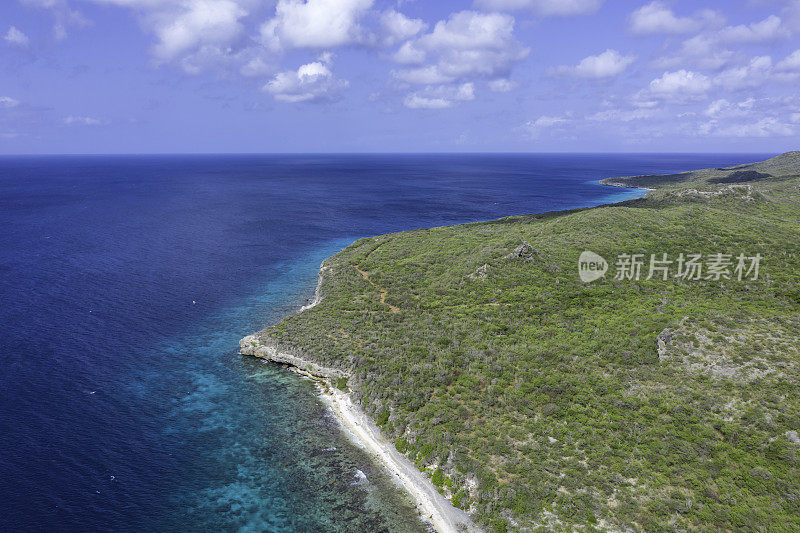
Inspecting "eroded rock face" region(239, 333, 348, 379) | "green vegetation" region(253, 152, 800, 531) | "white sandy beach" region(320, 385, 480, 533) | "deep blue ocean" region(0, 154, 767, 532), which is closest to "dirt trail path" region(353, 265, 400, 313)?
"green vegetation" region(253, 152, 800, 531)

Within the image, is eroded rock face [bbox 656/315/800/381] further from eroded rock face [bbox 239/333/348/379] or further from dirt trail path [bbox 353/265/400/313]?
eroded rock face [bbox 239/333/348/379]

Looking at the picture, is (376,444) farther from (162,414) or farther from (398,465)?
(162,414)

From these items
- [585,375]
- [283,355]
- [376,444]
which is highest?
[585,375]

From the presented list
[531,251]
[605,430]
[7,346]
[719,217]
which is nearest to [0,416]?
[7,346]
